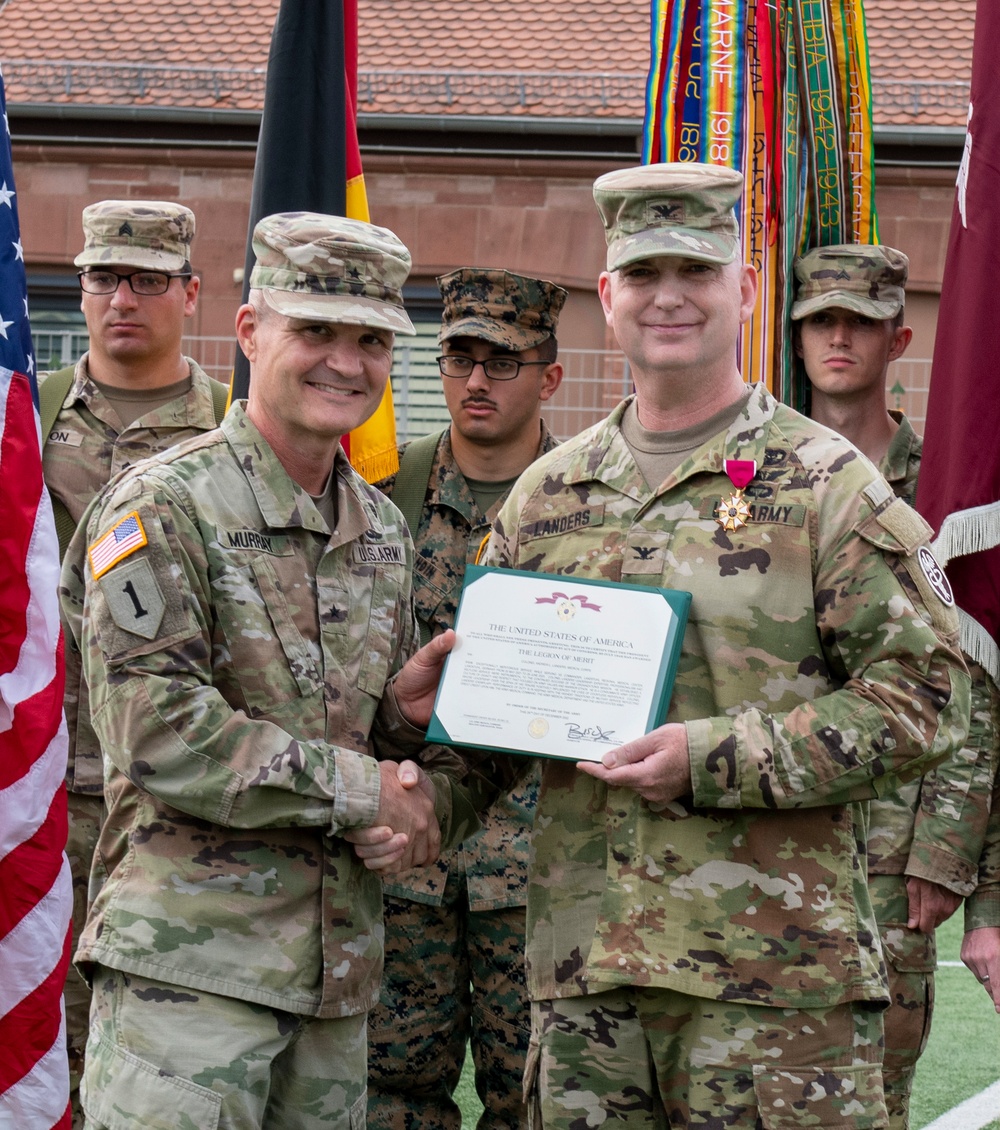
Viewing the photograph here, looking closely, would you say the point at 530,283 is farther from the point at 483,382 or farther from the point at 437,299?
the point at 437,299

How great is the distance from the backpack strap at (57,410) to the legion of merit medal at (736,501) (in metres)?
2.18

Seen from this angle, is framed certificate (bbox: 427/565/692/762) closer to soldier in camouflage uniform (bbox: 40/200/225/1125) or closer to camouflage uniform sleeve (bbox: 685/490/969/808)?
camouflage uniform sleeve (bbox: 685/490/969/808)

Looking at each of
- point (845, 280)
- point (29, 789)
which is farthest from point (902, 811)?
point (29, 789)

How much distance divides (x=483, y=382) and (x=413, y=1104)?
Answer: 79.6 inches

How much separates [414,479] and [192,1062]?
2263mm

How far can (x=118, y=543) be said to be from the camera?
2.97 metres

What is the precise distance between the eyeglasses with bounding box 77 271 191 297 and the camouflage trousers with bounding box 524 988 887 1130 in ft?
9.02

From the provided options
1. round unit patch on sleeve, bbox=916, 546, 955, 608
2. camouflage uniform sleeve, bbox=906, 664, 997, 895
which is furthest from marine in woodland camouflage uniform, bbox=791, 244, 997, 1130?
round unit patch on sleeve, bbox=916, 546, 955, 608

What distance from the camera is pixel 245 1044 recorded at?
2900 millimetres

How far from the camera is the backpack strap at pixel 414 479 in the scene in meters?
4.73

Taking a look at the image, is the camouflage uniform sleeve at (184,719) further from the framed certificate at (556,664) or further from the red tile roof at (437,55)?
the red tile roof at (437,55)

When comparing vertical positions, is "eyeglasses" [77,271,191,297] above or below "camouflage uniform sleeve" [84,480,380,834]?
above

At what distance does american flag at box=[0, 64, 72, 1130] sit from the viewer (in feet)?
10.3
